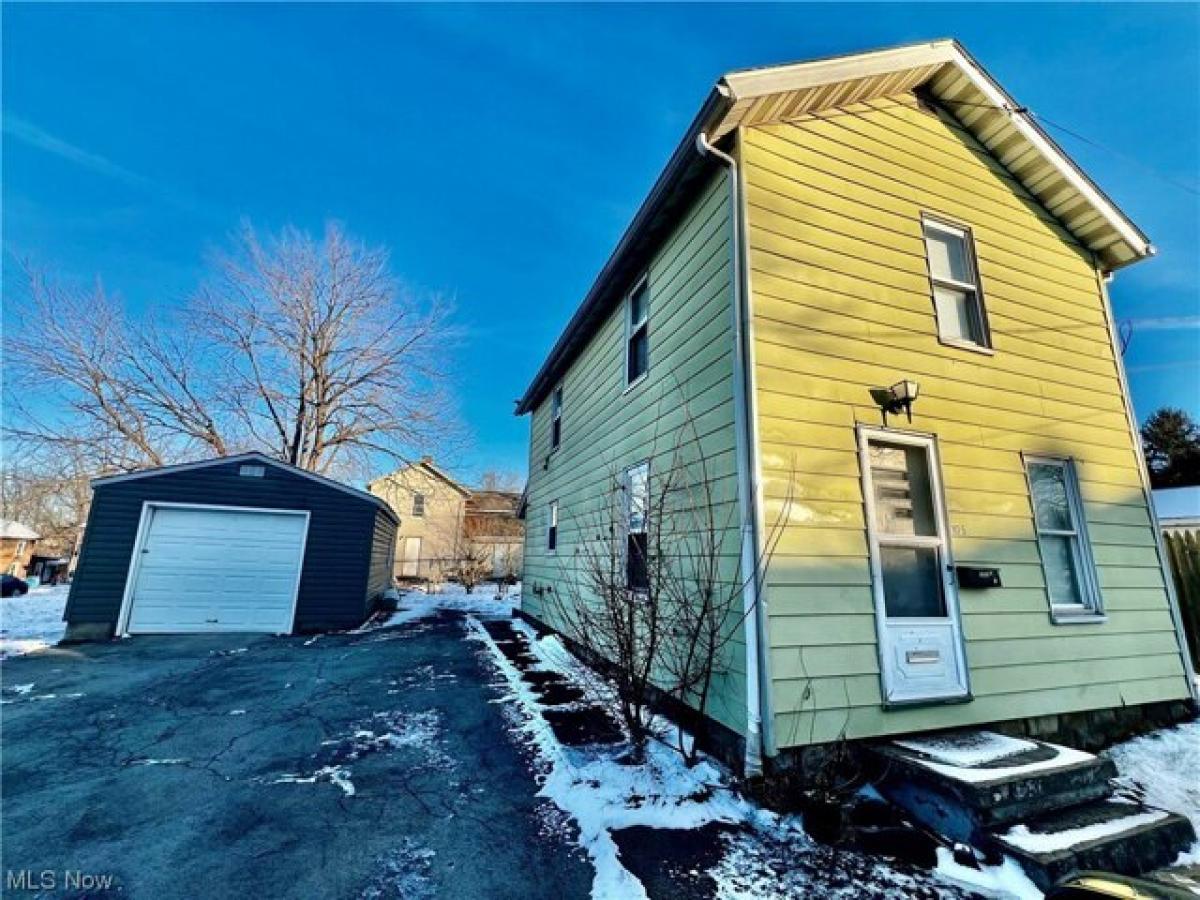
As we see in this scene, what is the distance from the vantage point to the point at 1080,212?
219 inches

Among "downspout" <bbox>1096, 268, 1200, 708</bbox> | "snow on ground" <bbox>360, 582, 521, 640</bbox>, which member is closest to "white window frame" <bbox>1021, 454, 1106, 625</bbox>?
"downspout" <bbox>1096, 268, 1200, 708</bbox>

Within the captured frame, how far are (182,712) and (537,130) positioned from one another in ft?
37.2

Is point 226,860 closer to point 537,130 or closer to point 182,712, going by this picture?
point 182,712

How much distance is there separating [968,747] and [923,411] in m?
2.49

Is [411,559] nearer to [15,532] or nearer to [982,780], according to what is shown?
[15,532]

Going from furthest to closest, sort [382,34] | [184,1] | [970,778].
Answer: [382,34], [184,1], [970,778]

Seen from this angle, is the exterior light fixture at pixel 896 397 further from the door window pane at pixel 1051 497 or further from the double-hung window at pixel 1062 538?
the door window pane at pixel 1051 497

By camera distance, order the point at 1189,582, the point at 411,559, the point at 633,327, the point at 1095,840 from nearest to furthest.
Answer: the point at 1095,840 < the point at 1189,582 < the point at 633,327 < the point at 411,559

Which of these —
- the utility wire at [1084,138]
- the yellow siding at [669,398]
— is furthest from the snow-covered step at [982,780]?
the utility wire at [1084,138]

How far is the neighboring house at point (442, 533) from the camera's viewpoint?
25.8m

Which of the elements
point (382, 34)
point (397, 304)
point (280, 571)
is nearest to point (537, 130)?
point (382, 34)

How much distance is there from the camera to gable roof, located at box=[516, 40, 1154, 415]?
402cm

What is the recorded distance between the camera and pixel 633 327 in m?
6.12

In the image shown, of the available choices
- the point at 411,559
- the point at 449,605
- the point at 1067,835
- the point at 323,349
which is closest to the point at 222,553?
the point at 449,605
